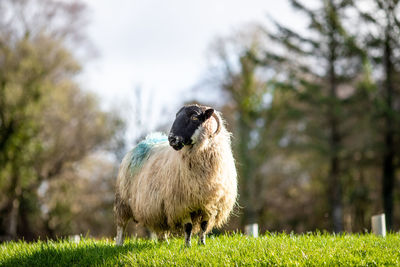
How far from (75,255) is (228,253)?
2.64 metres

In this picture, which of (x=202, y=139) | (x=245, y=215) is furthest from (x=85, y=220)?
(x=202, y=139)

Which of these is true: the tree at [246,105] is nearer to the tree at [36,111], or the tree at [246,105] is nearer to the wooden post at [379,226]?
the tree at [36,111]

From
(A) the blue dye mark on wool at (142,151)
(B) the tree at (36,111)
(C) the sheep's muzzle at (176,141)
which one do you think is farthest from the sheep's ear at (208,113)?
(B) the tree at (36,111)

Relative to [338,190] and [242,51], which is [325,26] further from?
[338,190]

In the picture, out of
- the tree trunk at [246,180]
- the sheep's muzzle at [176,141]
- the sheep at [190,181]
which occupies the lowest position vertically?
the tree trunk at [246,180]

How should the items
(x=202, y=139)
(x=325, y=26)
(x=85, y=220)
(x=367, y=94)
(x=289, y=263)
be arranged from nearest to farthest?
1. (x=289, y=263)
2. (x=202, y=139)
3. (x=367, y=94)
4. (x=325, y=26)
5. (x=85, y=220)

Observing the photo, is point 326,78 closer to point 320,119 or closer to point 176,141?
point 320,119

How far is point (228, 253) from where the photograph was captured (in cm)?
666

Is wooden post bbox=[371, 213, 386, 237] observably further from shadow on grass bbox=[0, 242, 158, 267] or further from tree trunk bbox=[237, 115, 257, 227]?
tree trunk bbox=[237, 115, 257, 227]

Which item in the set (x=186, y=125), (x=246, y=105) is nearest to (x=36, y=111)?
(x=246, y=105)

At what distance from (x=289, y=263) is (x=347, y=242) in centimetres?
167

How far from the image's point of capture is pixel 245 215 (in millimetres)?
25594

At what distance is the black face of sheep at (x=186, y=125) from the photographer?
22.1 ft

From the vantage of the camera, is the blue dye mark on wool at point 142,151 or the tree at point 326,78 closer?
the blue dye mark on wool at point 142,151
